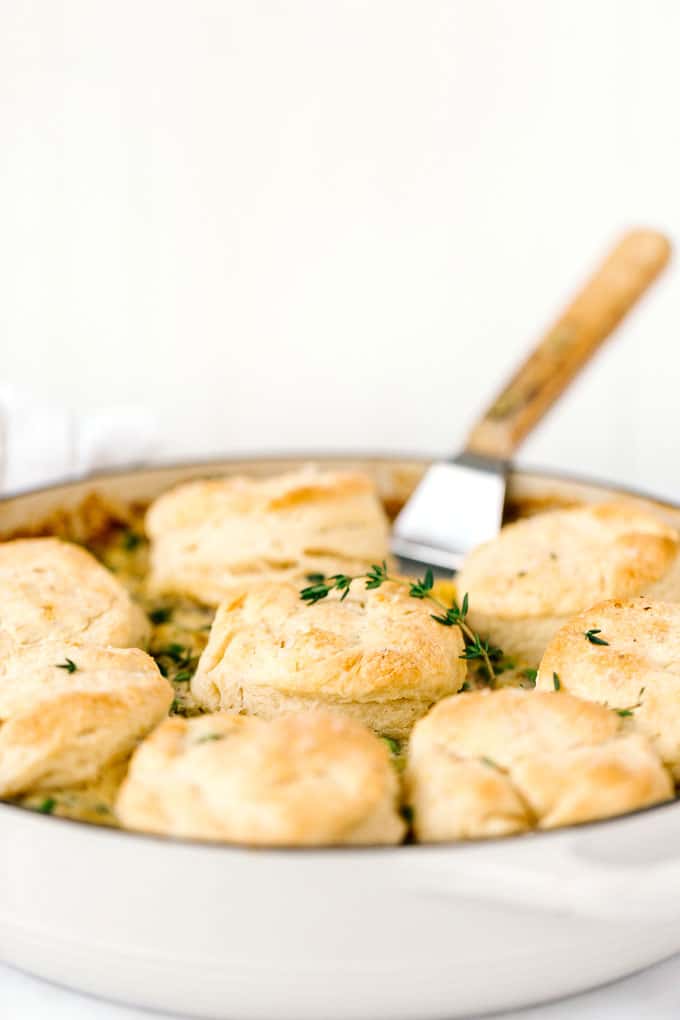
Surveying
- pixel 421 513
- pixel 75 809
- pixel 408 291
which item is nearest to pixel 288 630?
pixel 75 809

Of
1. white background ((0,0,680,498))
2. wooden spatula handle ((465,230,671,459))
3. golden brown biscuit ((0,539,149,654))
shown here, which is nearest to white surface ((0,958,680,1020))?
golden brown biscuit ((0,539,149,654))

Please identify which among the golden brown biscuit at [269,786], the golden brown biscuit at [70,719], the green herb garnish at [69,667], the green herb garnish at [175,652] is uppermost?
the golden brown biscuit at [269,786]

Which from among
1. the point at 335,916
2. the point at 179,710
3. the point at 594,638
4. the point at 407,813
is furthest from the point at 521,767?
the point at 179,710

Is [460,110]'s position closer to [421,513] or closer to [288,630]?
[421,513]

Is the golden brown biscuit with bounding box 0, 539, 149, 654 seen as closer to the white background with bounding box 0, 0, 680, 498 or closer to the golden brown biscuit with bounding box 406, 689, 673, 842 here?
the golden brown biscuit with bounding box 406, 689, 673, 842

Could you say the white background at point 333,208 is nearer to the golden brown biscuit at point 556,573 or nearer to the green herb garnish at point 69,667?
the golden brown biscuit at point 556,573

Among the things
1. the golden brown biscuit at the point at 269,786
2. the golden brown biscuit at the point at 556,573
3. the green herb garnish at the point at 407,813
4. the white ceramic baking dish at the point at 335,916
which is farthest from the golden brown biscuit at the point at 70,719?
the golden brown biscuit at the point at 556,573

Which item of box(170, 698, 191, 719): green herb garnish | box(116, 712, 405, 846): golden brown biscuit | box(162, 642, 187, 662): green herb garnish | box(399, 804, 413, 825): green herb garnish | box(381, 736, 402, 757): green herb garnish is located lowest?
box(162, 642, 187, 662): green herb garnish
